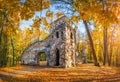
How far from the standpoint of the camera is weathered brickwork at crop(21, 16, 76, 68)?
27083mm

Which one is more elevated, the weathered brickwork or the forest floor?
the weathered brickwork

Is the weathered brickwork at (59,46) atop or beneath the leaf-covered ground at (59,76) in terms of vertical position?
atop

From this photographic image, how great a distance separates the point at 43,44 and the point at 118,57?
34104 mm

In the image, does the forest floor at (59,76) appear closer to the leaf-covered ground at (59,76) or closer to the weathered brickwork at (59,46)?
the leaf-covered ground at (59,76)

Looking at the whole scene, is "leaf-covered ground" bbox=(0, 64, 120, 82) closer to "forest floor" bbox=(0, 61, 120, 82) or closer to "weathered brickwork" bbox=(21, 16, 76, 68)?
"forest floor" bbox=(0, 61, 120, 82)

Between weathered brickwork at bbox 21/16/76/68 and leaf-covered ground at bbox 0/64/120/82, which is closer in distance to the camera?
leaf-covered ground at bbox 0/64/120/82

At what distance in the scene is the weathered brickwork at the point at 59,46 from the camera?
2708 centimetres

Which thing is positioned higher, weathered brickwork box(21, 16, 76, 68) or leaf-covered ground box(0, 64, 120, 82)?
weathered brickwork box(21, 16, 76, 68)

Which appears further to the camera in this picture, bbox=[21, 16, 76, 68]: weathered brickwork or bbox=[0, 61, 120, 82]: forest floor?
bbox=[21, 16, 76, 68]: weathered brickwork

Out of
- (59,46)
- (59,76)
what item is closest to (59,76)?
(59,76)

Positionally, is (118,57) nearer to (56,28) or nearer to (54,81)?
(56,28)

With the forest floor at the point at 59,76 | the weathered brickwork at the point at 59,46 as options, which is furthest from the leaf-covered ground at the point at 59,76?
the weathered brickwork at the point at 59,46

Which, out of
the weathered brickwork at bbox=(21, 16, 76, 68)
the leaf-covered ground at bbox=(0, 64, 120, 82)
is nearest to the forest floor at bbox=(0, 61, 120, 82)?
the leaf-covered ground at bbox=(0, 64, 120, 82)

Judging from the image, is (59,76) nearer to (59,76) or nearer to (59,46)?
(59,76)
